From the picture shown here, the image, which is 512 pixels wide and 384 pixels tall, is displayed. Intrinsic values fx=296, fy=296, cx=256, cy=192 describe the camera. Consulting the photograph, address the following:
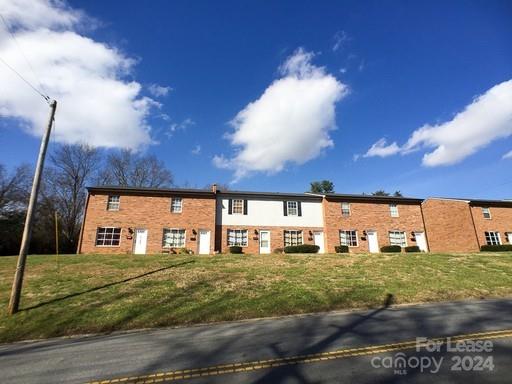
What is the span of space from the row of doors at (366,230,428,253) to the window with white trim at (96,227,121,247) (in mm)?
24868

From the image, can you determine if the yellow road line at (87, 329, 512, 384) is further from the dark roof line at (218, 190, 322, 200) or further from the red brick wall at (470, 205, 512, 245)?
the red brick wall at (470, 205, 512, 245)

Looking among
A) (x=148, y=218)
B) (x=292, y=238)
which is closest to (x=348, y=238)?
(x=292, y=238)

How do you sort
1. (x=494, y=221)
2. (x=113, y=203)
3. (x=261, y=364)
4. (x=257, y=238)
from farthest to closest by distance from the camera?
(x=494, y=221)
(x=257, y=238)
(x=113, y=203)
(x=261, y=364)

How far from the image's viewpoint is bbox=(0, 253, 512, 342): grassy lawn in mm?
10859

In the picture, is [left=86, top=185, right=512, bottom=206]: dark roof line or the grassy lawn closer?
the grassy lawn

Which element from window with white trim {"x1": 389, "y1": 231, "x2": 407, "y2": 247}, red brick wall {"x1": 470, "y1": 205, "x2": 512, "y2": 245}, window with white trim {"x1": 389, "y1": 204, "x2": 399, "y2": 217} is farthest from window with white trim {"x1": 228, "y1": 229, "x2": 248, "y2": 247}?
red brick wall {"x1": 470, "y1": 205, "x2": 512, "y2": 245}

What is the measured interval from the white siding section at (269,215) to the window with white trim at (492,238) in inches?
733

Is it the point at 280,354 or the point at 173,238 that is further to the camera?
the point at 173,238

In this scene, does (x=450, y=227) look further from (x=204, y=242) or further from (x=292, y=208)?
(x=204, y=242)

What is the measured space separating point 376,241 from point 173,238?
20.9 meters

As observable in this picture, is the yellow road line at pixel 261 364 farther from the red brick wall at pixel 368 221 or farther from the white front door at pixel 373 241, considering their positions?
the white front door at pixel 373 241

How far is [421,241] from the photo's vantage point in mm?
32594

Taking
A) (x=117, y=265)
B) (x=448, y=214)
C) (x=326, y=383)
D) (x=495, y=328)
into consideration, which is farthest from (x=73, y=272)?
(x=448, y=214)

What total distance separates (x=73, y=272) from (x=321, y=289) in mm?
13952
